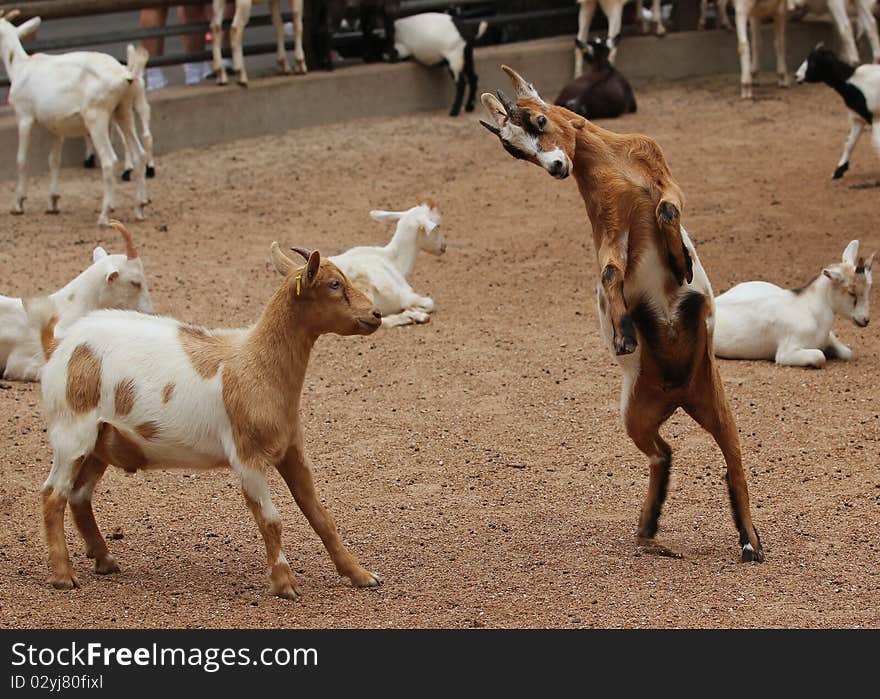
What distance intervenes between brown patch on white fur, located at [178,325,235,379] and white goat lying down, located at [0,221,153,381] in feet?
9.20

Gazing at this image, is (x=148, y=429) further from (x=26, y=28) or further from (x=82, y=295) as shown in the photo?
(x=26, y=28)

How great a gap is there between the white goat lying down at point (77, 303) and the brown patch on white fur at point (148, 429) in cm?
302

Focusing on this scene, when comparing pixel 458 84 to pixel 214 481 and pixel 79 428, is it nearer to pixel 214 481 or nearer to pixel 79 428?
pixel 214 481

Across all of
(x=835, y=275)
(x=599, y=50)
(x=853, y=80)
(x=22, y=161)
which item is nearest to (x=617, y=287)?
(x=835, y=275)

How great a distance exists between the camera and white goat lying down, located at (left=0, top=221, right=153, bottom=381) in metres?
8.16

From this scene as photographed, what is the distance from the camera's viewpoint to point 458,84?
15609mm

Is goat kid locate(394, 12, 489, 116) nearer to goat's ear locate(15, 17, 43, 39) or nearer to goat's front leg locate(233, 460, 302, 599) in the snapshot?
goat's ear locate(15, 17, 43, 39)

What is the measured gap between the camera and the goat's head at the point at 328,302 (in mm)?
5188

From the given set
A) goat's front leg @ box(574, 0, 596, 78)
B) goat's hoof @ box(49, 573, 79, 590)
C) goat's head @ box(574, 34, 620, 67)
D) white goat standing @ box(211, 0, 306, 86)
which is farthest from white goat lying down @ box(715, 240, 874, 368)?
goat's front leg @ box(574, 0, 596, 78)

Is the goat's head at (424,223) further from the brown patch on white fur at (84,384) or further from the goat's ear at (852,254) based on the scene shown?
the brown patch on white fur at (84,384)

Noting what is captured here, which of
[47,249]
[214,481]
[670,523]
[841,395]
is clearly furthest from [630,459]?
[47,249]

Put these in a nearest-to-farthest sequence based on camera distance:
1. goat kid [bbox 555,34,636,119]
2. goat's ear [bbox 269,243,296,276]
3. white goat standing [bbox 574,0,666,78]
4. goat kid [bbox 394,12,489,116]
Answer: goat's ear [bbox 269,243,296,276] < goat kid [bbox 555,34,636,119] < goat kid [bbox 394,12,489,116] < white goat standing [bbox 574,0,666,78]

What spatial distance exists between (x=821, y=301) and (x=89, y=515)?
4.63 metres

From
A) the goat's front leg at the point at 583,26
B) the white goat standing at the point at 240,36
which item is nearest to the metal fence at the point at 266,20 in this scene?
the white goat standing at the point at 240,36
